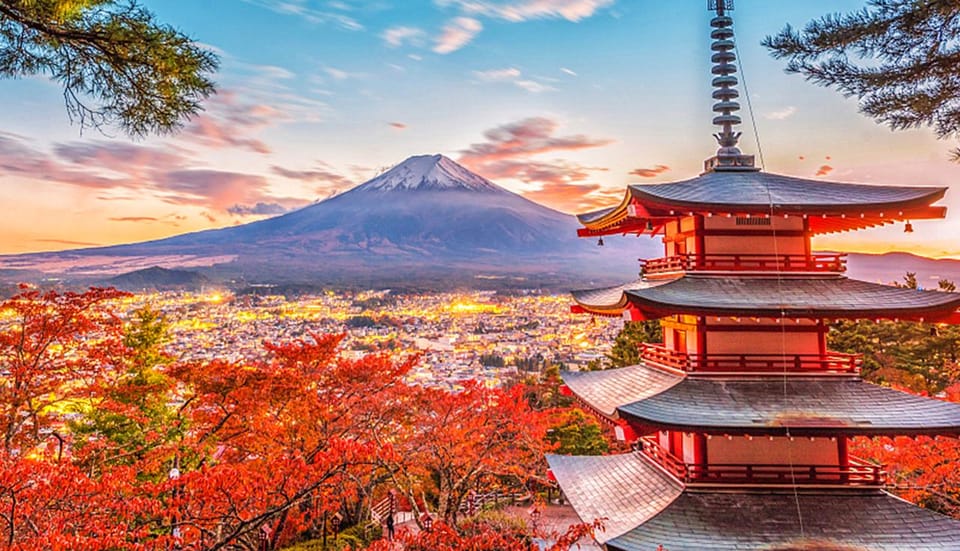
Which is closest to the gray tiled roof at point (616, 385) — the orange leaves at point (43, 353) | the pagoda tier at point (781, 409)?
the pagoda tier at point (781, 409)

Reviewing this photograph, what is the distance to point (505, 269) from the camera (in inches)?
3076

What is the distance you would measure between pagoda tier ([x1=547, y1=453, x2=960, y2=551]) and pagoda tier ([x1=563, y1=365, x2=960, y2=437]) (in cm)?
100

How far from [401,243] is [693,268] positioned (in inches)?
2926

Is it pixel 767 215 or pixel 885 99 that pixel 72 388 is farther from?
pixel 885 99

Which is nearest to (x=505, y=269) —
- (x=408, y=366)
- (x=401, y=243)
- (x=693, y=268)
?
(x=401, y=243)

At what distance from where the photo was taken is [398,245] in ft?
262

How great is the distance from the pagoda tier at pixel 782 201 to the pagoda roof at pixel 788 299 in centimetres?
93

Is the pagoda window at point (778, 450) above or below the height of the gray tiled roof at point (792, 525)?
above

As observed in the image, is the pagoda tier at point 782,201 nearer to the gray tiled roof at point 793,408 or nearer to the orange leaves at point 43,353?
the gray tiled roof at point 793,408

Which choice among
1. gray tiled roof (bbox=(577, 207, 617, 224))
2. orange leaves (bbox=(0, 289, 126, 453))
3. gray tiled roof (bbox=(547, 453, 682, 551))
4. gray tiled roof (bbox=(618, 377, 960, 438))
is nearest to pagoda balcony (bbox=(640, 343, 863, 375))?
gray tiled roof (bbox=(618, 377, 960, 438))

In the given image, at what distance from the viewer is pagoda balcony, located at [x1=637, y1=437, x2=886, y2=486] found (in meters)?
6.97

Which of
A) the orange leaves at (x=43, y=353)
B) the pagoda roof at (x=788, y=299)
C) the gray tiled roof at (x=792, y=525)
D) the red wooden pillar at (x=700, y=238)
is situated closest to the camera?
the gray tiled roof at (x=792, y=525)

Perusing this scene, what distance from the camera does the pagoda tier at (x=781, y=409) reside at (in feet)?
21.1

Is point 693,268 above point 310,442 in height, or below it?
above
